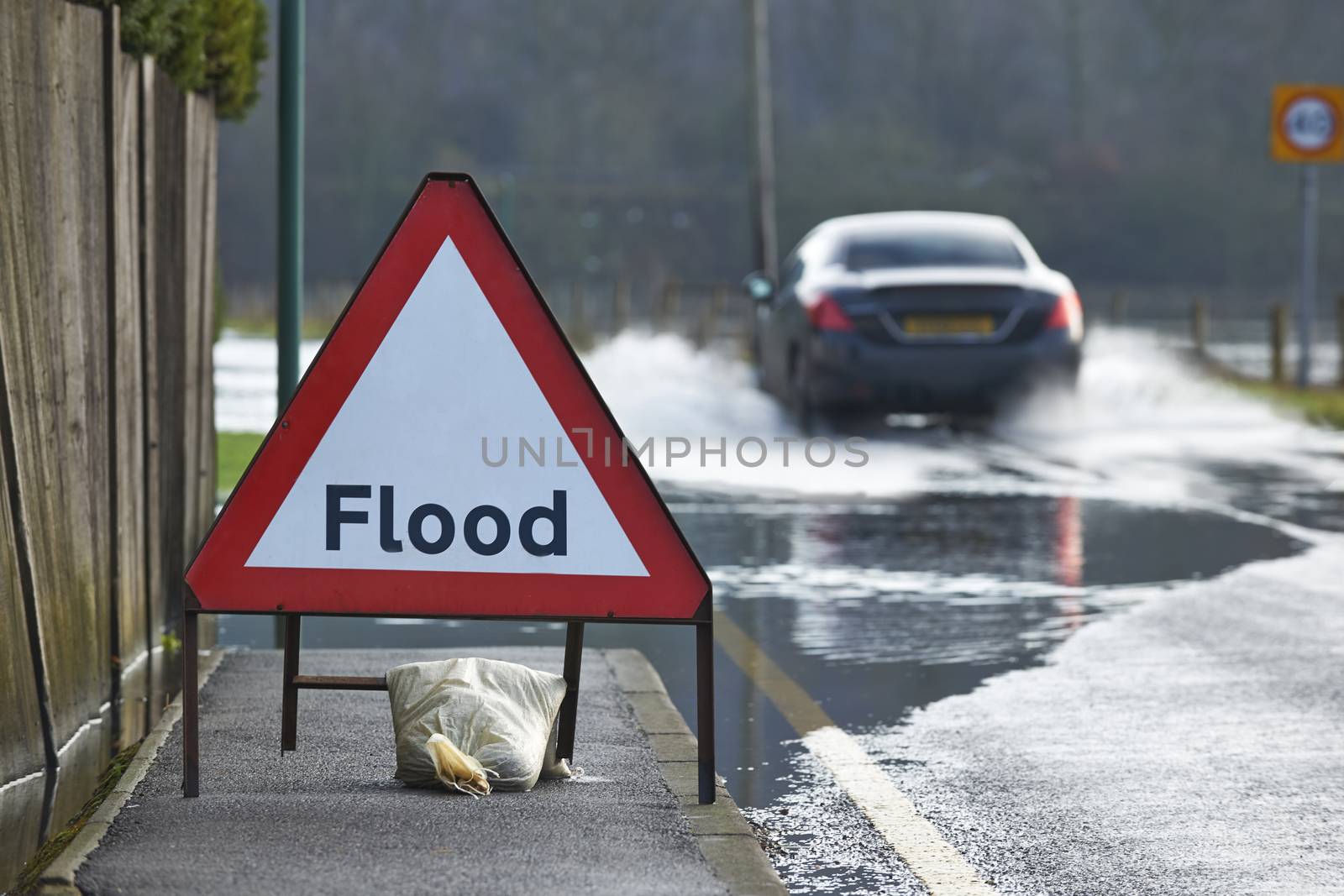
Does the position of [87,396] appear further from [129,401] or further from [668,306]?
[668,306]

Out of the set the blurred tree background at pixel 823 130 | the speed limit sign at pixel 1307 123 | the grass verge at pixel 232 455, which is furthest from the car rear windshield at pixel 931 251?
the blurred tree background at pixel 823 130

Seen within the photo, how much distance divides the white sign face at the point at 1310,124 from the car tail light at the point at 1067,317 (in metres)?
6.62

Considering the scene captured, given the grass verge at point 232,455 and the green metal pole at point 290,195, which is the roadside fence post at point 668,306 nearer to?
the grass verge at point 232,455

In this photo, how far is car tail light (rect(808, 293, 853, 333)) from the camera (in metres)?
16.0

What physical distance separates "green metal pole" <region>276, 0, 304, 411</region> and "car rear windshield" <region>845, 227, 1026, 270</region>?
8682 mm

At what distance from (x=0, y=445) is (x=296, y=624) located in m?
0.89

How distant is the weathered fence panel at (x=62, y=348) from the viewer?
5637mm

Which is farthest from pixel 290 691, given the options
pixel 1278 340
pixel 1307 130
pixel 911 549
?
pixel 1278 340

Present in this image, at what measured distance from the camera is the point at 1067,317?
1609cm

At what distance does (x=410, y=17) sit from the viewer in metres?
125

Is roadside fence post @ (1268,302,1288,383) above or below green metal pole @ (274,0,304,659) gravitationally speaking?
below

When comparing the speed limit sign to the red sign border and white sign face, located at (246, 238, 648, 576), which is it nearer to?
the red sign border

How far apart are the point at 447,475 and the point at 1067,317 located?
464 inches

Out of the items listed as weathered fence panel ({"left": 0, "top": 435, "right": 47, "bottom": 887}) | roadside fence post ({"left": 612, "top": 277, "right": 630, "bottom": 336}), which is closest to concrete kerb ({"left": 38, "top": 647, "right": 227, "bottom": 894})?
weathered fence panel ({"left": 0, "top": 435, "right": 47, "bottom": 887})
